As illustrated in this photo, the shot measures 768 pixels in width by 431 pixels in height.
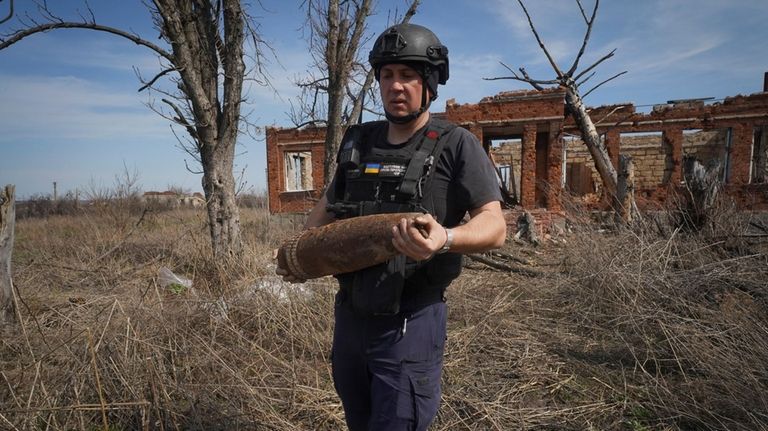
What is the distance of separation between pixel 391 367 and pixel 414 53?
3.57 feet

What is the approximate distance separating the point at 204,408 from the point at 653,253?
4490 millimetres

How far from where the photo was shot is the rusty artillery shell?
1.20 metres

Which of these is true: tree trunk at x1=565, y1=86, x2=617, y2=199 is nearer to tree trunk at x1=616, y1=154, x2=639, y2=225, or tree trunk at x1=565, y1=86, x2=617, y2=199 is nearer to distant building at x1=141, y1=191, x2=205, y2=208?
tree trunk at x1=616, y1=154, x2=639, y2=225

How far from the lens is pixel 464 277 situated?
18.3 ft

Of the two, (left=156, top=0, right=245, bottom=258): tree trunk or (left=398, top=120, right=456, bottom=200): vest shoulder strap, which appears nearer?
(left=398, top=120, right=456, bottom=200): vest shoulder strap

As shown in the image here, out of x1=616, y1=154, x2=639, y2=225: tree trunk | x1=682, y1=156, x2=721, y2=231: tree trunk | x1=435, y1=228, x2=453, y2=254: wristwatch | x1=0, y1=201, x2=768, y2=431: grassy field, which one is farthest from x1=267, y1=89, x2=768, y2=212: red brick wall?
x1=435, y1=228, x2=453, y2=254: wristwatch

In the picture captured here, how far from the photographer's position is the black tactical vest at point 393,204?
1298 mm

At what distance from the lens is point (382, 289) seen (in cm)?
129

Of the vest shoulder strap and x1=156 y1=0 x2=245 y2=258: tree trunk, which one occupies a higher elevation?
x1=156 y1=0 x2=245 y2=258: tree trunk

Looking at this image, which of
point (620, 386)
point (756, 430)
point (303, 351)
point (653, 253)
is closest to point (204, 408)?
point (303, 351)

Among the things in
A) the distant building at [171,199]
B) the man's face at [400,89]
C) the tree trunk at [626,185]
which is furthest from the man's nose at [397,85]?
the distant building at [171,199]

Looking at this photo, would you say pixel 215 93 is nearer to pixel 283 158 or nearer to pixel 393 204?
pixel 393 204

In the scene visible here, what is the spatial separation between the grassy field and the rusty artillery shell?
0.81 meters

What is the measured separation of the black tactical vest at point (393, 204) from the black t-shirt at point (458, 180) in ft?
0.08
